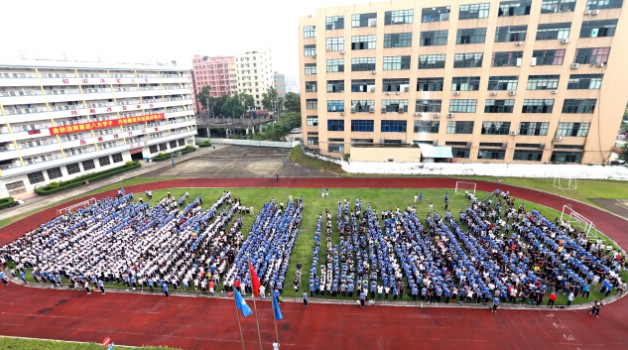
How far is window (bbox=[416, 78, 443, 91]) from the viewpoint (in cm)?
4106

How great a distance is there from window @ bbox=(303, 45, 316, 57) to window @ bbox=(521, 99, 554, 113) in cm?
3065

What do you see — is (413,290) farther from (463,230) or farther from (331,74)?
(331,74)

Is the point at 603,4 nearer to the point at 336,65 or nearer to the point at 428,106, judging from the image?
the point at 428,106

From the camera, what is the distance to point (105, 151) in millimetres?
46094

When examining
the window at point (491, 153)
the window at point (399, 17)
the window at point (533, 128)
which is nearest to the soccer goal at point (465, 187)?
the window at point (491, 153)

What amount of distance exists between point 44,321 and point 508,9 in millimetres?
53158

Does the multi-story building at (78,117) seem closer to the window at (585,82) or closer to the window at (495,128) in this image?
the window at (495,128)

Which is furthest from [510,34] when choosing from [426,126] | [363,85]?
[363,85]

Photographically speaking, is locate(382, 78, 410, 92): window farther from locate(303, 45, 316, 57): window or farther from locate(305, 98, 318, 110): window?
locate(303, 45, 316, 57): window

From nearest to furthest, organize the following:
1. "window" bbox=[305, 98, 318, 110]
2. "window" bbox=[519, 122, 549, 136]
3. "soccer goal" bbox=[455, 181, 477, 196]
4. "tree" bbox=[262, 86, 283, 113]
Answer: "soccer goal" bbox=[455, 181, 477, 196] < "window" bbox=[519, 122, 549, 136] < "window" bbox=[305, 98, 318, 110] < "tree" bbox=[262, 86, 283, 113]

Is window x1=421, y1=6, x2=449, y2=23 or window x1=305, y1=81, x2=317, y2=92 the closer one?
window x1=421, y1=6, x2=449, y2=23

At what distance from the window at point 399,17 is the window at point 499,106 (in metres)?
15.3

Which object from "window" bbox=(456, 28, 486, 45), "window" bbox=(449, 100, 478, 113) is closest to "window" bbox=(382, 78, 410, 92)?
"window" bbox=(449, 100, 478, 113)

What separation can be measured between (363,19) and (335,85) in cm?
959
